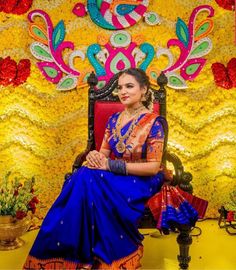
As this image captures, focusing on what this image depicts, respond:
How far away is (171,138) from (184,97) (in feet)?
1.39

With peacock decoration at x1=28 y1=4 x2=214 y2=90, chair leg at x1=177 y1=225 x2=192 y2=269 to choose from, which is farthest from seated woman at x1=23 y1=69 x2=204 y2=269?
peacock decoration at x1=28 y1=4 x2=214 y2=90

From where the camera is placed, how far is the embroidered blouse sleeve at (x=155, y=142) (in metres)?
3.24

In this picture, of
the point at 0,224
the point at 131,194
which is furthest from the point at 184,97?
the point at 0,224

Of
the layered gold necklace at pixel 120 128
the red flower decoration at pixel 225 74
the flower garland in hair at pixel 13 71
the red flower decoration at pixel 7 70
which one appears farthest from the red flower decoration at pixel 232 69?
the red flower decoration at pixel 7 70

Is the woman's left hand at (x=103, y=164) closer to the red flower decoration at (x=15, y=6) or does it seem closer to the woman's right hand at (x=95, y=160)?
the woman's right hand at (x=95, y=160)

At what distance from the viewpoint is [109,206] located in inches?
117

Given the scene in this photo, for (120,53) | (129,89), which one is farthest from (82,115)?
(129,89)

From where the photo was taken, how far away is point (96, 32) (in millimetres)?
4359

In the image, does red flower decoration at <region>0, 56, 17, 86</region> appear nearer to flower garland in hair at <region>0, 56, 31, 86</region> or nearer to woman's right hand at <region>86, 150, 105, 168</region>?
flower garland in hair at <region>0, 56, 31, 86</region>

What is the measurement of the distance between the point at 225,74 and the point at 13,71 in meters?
2.06

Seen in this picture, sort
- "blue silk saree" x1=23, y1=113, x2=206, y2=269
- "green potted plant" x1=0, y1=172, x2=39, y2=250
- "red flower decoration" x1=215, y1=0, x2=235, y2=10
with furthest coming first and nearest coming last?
"red flower decoration" x1=215, y1=0, x2=235, y2=10 → "green potted plant" x1=0, y1=172, x2=39, y2=250 → "blue silk saree" x1=23, y1=113, x2=206, y2=269

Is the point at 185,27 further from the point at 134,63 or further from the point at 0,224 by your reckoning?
the point at 0,224

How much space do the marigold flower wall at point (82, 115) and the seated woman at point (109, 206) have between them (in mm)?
1128

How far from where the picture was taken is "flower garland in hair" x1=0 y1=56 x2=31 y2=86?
430 cm
